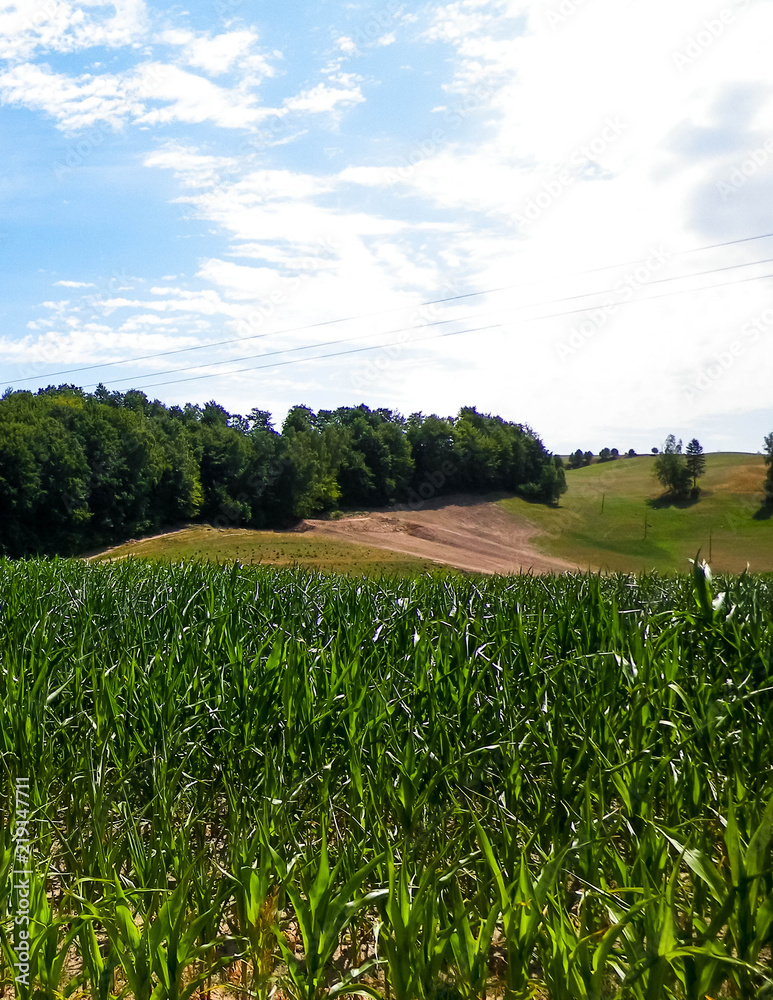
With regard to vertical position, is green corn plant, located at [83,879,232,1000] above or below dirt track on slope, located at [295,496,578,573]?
above

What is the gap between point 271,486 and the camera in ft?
183

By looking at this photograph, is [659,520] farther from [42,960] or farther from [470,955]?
[42,960]

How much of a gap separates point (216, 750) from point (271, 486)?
5349cm

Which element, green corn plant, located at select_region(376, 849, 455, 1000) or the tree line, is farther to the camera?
the tree line

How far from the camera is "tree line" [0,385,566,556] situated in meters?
44.6

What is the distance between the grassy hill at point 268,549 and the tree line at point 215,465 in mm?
4367

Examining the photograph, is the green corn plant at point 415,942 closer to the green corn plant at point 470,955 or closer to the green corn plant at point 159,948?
the green corn plant at point 470,955

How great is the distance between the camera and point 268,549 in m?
39.9

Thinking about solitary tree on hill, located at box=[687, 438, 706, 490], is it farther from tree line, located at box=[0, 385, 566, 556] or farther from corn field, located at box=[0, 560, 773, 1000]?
corn field, located at box=[0, 560, 773, 1000]

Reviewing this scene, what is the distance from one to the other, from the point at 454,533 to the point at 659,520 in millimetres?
14672

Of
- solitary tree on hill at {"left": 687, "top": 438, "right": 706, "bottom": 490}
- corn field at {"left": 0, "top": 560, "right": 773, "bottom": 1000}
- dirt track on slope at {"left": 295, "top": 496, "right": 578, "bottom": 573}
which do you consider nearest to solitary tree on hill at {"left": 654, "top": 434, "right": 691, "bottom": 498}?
solitary tree on hill at {"left": 687, "top": 438, "right": 706, "bottom": 490}

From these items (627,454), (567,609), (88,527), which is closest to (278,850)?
(567,609)

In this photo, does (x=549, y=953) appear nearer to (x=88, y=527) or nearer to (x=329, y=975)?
(x=329, y=975)

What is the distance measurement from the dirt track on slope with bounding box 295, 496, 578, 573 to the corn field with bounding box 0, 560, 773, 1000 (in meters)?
40.0
